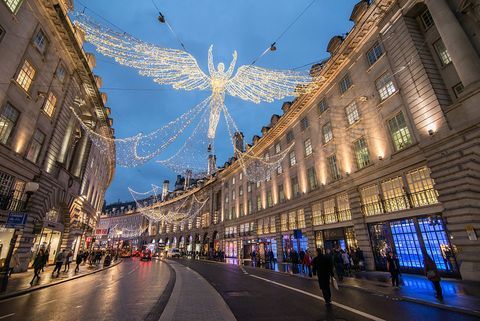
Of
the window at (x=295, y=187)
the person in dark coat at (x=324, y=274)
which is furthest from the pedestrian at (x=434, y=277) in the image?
the window at (x=295, y=187)

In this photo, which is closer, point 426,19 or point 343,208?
point 426,19

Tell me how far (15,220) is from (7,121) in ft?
27.0

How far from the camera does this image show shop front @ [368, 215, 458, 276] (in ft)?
45.5

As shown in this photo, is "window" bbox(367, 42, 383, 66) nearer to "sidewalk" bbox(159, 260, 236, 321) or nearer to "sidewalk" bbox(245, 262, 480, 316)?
"sidewalk" bbox(245, 262, 480, 316)

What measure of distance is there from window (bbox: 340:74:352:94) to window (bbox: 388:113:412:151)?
6244 millimetres

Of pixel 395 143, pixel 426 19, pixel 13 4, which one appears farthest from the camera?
pixel 395 143

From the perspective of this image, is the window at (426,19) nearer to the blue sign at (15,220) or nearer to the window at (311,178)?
the window at (311,178)

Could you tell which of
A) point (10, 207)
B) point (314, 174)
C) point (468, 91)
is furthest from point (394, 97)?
point (10, 207)

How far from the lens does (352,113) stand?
21.8 metres

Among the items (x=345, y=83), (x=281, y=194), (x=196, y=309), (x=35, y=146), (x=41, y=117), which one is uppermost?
(x=345, y=83)

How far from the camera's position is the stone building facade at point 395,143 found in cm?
1300

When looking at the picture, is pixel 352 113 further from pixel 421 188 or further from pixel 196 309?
pixel 196 309

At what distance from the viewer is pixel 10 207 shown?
15672mm

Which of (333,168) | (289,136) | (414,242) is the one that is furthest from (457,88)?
(289,136)
